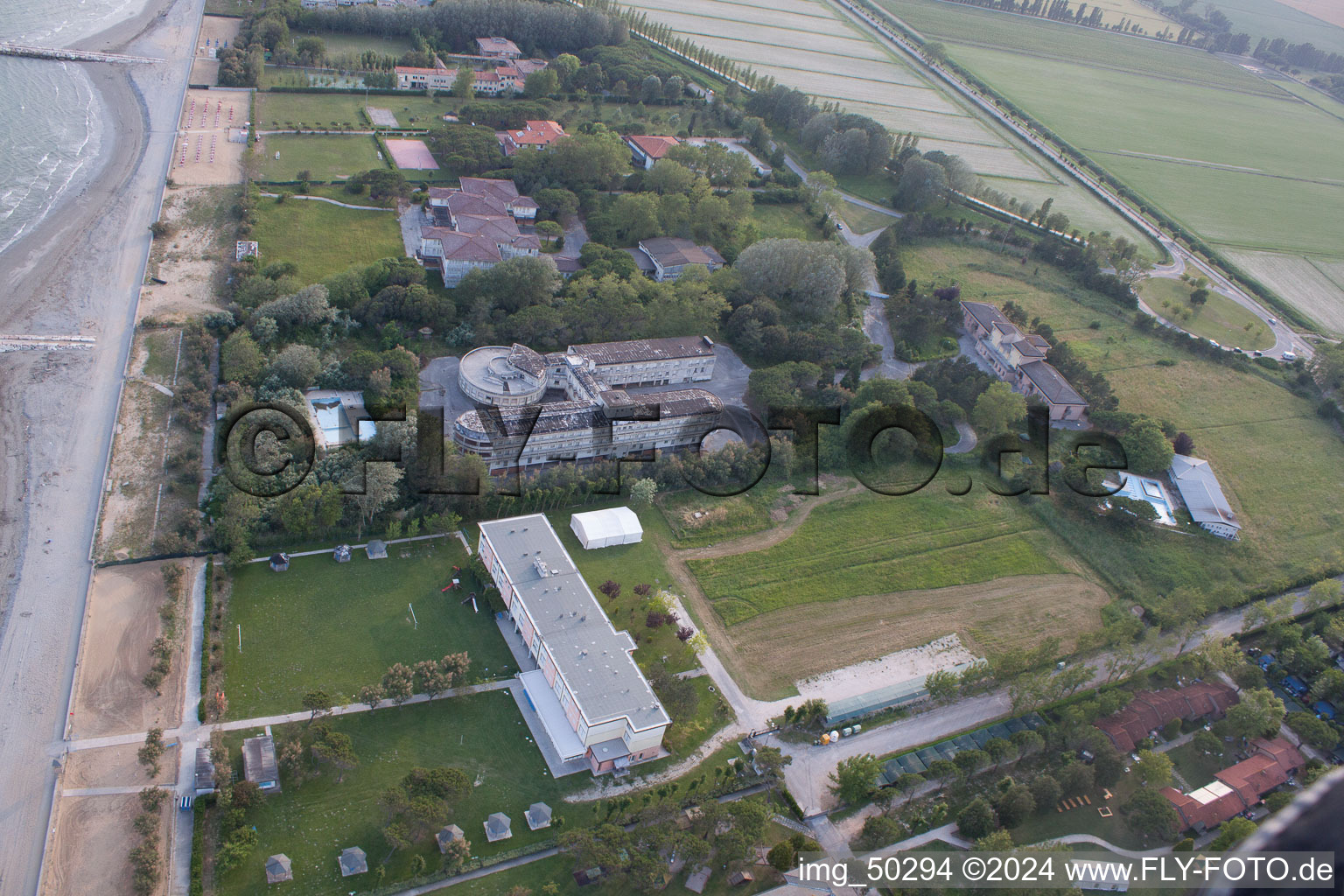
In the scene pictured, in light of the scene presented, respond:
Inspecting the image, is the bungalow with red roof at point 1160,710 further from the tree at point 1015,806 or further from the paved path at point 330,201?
the paved path at point 330,201

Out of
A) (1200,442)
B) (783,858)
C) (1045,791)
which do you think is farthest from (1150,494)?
(783,858)

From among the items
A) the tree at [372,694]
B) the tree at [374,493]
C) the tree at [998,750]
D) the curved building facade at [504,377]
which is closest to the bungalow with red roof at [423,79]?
the curved building facade at [504,377]

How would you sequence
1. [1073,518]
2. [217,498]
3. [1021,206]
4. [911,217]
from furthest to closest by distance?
[1021,206], [911,217], [1073,518], [217,498]

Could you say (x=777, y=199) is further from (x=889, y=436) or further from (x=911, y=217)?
(x=889, y=436)

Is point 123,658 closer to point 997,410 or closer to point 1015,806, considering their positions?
point 1015,806

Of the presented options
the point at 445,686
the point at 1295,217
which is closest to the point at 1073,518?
the point at 445,686

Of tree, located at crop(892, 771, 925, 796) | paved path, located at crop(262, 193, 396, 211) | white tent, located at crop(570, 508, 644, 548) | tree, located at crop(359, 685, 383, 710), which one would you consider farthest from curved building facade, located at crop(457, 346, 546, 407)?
tree, located at crop(892, 771, 925, 796)

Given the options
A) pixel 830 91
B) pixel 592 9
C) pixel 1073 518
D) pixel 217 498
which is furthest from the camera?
pixel 830 91

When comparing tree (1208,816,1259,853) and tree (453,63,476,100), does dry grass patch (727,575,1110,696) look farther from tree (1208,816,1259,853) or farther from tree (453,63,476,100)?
tree (453,63,476,100)
